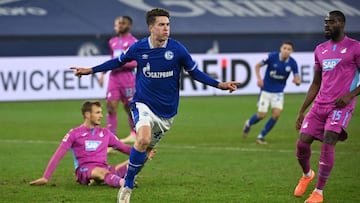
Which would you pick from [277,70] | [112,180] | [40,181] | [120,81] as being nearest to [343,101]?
[112,180]

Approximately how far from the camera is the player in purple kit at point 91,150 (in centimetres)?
1215

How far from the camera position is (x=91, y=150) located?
12.3m

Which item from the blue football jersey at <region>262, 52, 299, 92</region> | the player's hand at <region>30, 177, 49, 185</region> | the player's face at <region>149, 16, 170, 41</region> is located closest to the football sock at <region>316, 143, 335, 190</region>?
the player's face at <region>149, 16, 170, 41</region>

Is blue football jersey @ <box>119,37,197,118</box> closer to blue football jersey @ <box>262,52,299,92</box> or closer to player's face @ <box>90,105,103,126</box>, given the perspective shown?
player's face @ <box>90,105,103,126</box>

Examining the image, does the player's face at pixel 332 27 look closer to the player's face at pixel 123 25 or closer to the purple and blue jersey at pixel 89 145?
the purple and blue jersey at pixel 89 145

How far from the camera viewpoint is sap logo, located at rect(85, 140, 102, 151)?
12312 mm

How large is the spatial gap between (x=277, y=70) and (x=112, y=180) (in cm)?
796

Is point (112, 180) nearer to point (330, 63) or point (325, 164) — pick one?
point (325, 164)

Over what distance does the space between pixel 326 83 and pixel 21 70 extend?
18.2 m

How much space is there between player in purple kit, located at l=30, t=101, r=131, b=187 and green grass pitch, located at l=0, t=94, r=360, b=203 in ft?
0.54

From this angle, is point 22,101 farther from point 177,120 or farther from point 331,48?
point 331,48

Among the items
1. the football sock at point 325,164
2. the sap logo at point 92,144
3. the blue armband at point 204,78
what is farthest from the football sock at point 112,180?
the football sock at point 325,164

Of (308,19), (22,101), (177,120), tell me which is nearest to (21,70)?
(22,101)

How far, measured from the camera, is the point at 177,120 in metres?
23.6
